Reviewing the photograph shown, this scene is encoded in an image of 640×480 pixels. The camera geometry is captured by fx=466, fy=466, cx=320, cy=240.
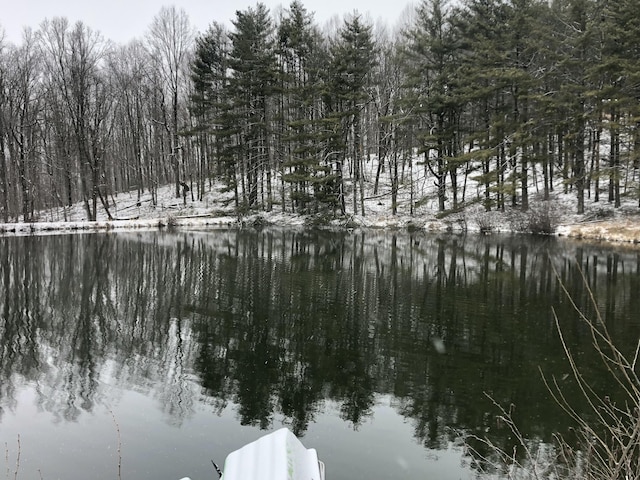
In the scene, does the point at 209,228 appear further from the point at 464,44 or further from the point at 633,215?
the point at 633,215

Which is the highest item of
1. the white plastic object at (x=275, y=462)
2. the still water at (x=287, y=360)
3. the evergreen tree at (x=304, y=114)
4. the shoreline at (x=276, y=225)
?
the evergreen tree at (x=304, y=114)

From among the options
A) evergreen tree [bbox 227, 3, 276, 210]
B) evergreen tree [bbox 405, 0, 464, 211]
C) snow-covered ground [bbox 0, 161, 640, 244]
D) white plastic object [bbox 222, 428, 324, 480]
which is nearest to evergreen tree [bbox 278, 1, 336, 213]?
evergreen tree [bbox 227, 3, 276, 210]

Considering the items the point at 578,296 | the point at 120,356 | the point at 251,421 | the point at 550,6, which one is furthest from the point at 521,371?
the point at 550,6

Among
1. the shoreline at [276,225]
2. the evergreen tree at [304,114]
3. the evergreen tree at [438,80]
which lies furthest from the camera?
the evergreen tree at [304,114]

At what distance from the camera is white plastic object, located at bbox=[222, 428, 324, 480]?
337cm

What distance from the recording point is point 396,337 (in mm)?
9445

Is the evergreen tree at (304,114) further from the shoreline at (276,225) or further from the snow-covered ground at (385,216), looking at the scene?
the shoreline at (276,225)

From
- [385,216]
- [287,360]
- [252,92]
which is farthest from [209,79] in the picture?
[287,360]

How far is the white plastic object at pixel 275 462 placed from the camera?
337 centimetres

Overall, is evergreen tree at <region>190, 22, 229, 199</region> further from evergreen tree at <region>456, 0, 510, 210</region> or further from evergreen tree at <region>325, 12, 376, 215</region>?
evergreen tree at <region>456, 0, 510, 210</region>

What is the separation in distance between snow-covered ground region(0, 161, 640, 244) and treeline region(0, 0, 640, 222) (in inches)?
37.3

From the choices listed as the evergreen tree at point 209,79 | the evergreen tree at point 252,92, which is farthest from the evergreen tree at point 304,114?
the evergreen tree at point 209,79

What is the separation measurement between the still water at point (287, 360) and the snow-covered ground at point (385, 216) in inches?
407

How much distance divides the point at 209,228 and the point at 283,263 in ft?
59.5
